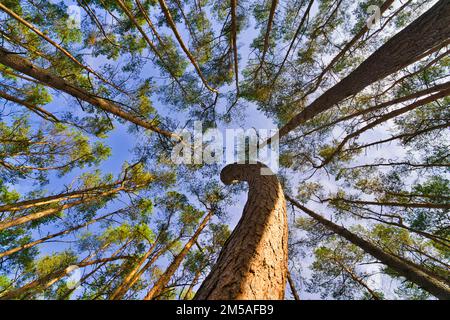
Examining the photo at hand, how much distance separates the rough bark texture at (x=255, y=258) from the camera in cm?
116

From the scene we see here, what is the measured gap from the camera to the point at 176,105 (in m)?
5.48

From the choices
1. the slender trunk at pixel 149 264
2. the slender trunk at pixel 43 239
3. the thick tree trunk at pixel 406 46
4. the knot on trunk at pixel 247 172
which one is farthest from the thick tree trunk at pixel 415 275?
the slender trunk at pixel 43 239

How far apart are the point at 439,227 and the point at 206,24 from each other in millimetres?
6783

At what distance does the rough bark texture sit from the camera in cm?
116

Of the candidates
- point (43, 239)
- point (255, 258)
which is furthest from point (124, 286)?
point (255, 258)

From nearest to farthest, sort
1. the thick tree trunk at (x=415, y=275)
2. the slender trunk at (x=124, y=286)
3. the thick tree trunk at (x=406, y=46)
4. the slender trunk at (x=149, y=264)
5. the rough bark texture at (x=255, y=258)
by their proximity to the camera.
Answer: the rough bark texture at (x=255, y=258) < the thick tree trunk at (x=406, y=46) < the thick tree trunk at (x=415, y=275) < the slender trunk at (x=124, y=286) < the slender trunk at (x=149, y=264)

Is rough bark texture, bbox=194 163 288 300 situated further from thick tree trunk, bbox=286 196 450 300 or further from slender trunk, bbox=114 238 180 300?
slender trunk, bbox=114 238 180 300

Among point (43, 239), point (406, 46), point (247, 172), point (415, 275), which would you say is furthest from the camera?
point (43, 239)

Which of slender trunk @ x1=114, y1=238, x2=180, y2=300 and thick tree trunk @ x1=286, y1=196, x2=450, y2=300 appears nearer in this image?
thick tree trunk @ x1=286, y1=196, x2=450, y2=300

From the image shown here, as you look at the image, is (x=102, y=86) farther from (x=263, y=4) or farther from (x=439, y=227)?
(x=439, y=227)

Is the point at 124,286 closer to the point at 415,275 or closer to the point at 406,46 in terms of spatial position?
the point at 415,275

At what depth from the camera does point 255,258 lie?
54.1 inches

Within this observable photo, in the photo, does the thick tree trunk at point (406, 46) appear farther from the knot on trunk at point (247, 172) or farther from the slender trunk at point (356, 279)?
the slender trunk at point (356, 279)

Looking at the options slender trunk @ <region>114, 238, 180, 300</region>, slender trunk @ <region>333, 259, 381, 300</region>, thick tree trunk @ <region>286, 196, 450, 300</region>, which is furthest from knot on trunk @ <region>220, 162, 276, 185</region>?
slender trunk @ <region>333, 259, 381, 300</region>
